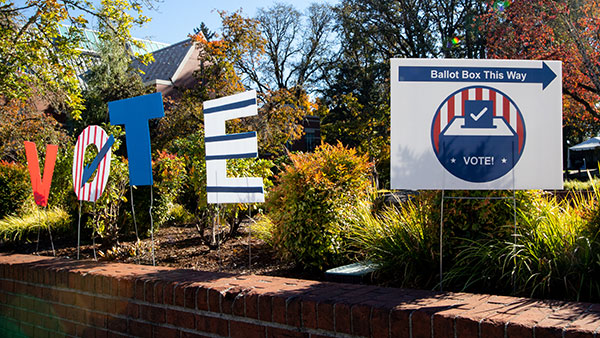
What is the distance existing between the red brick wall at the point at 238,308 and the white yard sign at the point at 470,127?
0.96m

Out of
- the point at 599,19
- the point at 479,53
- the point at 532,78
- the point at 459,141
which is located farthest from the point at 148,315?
the point at 479,53

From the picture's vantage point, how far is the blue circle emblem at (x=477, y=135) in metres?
3.77

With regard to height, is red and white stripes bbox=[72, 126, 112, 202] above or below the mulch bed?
above

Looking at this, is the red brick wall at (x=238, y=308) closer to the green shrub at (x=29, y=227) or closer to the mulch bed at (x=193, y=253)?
the mulch bed at (x=193, y=253)

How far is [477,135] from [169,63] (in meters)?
35.6

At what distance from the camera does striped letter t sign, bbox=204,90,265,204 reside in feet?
15.7

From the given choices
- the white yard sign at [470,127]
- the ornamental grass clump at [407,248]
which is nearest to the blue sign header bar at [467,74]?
the white yard sign at [470,127]

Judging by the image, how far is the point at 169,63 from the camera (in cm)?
3712

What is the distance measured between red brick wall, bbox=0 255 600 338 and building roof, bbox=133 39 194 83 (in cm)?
3214

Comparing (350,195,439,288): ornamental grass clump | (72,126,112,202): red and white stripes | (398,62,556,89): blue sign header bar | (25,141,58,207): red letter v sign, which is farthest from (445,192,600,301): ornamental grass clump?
(25,141,58,207): red letter v sign

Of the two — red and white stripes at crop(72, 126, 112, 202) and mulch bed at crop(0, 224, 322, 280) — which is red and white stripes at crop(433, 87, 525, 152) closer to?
mulch bed at crop(0, 224, 322, 280)

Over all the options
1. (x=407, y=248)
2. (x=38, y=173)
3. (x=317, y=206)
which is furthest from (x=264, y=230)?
(x=38, y=173)

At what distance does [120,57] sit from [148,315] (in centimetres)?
3192

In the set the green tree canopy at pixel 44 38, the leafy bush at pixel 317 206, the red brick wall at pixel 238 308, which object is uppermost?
the green tree canopy at pixel 44 38
